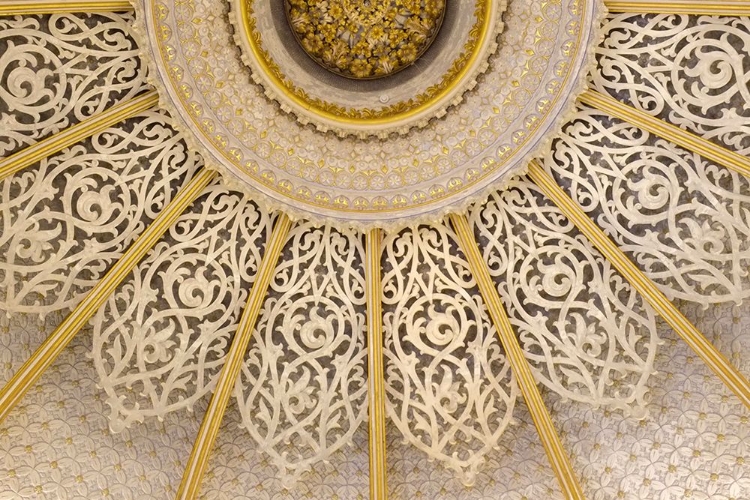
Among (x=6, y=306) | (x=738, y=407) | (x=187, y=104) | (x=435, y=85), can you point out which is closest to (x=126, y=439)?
(x=6, y=306)

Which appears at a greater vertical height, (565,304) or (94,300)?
(94,300)

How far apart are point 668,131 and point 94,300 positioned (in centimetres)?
716

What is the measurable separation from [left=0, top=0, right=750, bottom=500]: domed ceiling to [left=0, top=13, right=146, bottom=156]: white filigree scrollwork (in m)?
0.03

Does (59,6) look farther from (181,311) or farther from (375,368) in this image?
(375,368)

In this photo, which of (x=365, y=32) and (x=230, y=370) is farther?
(x=365, y=32)

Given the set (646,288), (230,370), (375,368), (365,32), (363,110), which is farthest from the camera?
(365,32)

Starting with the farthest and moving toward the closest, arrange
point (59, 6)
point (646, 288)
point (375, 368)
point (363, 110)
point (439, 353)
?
point (363, 110), point (439, 353), point (375, 368), point (646, 288), point (59, 6)

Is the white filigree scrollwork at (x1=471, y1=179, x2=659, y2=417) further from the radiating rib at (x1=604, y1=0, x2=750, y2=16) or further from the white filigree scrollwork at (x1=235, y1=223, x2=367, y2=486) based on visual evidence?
the radiating rib at (x1=604, y1=0, x2=750, y2=16)

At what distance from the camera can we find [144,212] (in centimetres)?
963

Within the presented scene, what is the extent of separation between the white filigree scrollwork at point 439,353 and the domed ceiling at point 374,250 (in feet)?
0.12

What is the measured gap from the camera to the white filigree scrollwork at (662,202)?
9.13 m

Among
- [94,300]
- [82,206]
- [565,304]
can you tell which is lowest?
[565,304]

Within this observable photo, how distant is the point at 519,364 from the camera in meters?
9.74

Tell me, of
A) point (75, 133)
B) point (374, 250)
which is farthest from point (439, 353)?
point (75, 133)
